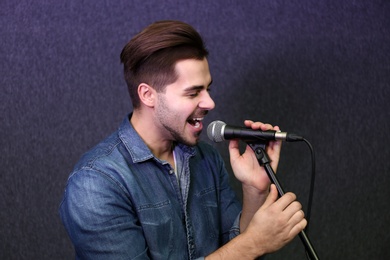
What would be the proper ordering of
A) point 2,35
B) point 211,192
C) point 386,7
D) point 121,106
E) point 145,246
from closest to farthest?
point 145,246
point 211,192
point 2,35
point 121,106
point 386,7

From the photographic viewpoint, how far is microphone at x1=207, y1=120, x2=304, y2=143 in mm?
1298

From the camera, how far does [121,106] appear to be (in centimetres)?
212

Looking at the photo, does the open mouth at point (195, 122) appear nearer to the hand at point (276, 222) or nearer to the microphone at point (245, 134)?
the microphone at point (245, 134)

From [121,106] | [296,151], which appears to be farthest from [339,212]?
[121,106]

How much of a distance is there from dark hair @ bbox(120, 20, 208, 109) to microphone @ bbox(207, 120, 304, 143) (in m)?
0.24

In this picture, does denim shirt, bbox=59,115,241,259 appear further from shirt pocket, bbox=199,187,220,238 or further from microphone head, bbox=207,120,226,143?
microphone head, bbox=207,120,226,143

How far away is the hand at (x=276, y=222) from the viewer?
4.25ft

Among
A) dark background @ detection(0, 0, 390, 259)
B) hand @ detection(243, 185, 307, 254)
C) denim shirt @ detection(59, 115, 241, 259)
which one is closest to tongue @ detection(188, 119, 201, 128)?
denim shirt @ detection(59, 115, 241, 259)

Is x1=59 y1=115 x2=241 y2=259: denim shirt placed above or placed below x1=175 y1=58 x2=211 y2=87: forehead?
below

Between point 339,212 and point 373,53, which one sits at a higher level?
point 373,53

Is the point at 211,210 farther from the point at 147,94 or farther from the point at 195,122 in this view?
the point at 147,94

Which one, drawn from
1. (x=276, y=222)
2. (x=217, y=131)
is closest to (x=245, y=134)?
(x=217, y=131)

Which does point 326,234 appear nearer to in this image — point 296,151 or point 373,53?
point 296,151

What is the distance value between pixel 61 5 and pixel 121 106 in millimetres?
483
